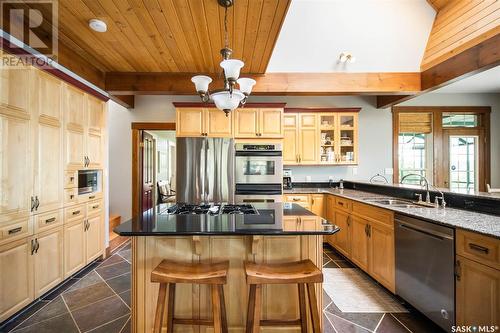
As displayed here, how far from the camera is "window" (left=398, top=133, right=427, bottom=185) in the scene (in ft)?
15.1

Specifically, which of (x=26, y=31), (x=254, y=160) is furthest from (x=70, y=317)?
(x=254, y=160)

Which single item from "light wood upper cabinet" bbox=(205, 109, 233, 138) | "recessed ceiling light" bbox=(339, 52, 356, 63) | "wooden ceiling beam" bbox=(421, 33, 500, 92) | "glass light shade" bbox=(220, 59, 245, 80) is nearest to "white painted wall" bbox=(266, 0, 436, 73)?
"recessed ceiling light" bbox=(339, 52, 356, 63)

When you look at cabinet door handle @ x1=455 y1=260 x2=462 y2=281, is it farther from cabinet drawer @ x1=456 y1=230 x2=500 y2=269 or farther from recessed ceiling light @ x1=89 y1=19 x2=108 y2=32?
recessed ceiling light @ x1=89 y1=19 x2=108 y2=32

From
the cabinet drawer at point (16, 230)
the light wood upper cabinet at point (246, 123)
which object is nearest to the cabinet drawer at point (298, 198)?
the light wood upper cabinet at point (246, 123)

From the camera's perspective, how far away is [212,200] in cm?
372

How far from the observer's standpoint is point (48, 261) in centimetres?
230

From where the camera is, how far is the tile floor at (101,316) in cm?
189

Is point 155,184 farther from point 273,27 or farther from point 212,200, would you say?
point 273,27

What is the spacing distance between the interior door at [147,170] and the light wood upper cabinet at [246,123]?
1.94 meters

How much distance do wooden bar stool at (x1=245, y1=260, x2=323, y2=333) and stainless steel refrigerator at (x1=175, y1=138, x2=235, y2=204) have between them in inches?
90.2

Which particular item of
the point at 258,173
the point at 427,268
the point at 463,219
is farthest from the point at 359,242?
the point at 258,173

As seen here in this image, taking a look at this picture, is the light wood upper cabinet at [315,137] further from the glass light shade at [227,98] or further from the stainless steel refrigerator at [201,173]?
the glass light shade at [227,98]

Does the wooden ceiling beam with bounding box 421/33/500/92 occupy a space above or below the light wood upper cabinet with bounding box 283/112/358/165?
above

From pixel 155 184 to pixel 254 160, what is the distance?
283 centimetres
